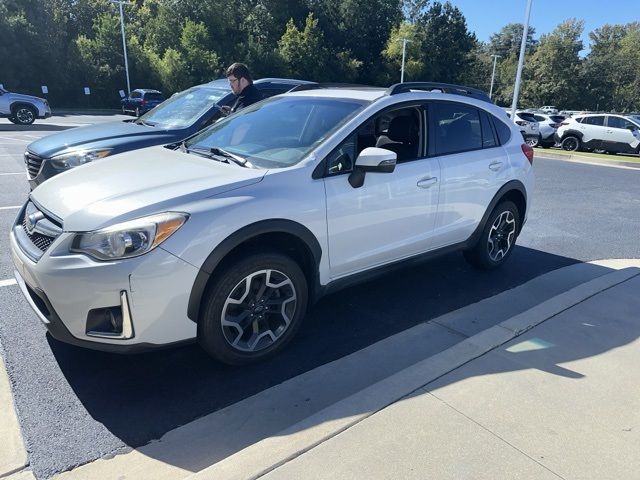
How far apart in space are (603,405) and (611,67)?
255ft

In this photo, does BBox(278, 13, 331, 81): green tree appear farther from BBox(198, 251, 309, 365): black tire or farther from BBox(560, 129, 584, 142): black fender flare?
BBox(198, 251, 309, 365): black tire

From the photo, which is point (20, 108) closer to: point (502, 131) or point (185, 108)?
point (185, 108)

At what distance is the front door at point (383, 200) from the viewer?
339cm

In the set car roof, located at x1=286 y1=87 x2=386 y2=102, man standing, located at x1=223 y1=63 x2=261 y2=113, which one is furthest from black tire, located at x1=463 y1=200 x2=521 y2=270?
man standing, located at x1=223 y1=63 x2=261 y2=113

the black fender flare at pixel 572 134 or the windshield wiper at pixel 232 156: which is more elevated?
the windshield wiper at pixel 232 156

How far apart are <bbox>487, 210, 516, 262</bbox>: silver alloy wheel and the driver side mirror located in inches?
78.5

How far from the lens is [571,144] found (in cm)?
1884

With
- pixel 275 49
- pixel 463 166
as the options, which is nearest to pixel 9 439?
pixel 463 166

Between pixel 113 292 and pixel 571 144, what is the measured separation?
1983 cm

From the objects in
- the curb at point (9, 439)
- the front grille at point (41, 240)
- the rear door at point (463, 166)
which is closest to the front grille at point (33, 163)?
the front grille at point (41, 240)

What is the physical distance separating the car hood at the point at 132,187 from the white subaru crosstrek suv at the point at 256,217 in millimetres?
12

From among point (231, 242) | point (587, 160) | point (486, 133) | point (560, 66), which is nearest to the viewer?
point (231, 242)

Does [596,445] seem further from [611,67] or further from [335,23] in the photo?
[611,67]

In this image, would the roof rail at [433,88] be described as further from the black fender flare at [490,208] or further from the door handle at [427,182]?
the black fender flare at [490,208]
